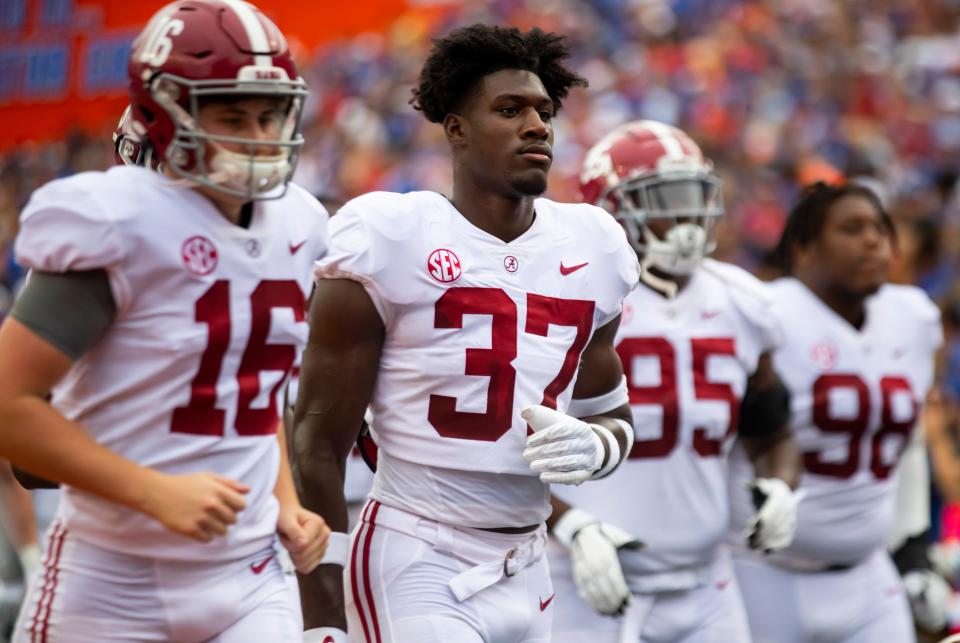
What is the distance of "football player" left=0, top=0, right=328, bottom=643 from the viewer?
2.61m

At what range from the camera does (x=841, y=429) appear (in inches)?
200

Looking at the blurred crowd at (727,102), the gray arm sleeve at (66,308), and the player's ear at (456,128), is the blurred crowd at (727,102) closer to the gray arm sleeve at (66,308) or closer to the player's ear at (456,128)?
the player's ear at (456,128)

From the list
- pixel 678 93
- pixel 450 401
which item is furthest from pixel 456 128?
pixel 678 93

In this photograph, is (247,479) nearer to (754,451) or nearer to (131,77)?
(131,77)

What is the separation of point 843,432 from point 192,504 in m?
3.00

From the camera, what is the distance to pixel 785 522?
4531mm

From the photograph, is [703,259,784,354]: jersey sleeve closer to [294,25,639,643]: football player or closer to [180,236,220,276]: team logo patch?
[294,25,639,643]: football player

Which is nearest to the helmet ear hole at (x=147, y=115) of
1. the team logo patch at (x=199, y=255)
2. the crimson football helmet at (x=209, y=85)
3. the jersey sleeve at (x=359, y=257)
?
the crimson football helmet at (x=209, y=85)

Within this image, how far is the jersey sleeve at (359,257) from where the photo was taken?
3.41m

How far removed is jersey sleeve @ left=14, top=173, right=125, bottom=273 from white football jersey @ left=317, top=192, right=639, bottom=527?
857mm

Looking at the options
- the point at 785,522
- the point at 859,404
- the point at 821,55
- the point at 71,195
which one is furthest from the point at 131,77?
the point at 821,55

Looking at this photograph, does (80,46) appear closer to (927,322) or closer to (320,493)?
(927,322)

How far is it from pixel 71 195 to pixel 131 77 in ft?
1.26

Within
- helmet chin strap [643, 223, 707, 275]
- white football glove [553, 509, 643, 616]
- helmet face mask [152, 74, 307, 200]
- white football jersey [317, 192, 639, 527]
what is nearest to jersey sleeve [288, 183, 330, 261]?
helmet face mask [152, 74, 307, 200]
